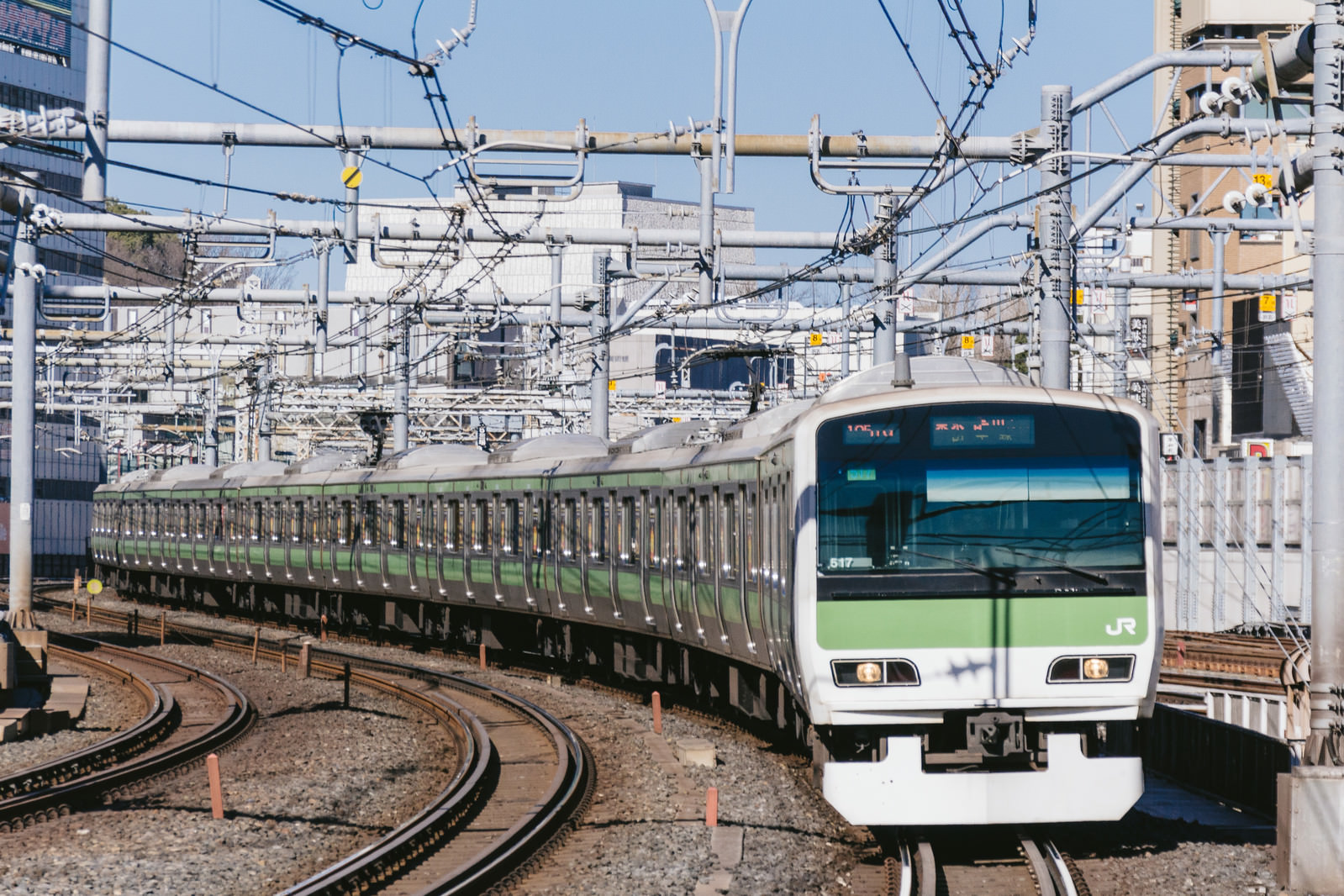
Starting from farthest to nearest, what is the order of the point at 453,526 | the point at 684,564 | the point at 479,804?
1. the point at 453,526
2. the point at 684,564
3. the point at 479,804

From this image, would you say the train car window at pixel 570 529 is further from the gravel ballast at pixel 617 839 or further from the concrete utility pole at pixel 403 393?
the concrete utility pole at pixel 403 393

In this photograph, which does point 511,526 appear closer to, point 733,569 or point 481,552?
point 481,552

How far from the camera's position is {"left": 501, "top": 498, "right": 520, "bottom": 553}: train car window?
2416cm

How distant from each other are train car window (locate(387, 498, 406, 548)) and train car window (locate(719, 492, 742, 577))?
510 inches

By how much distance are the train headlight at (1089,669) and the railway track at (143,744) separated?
7207 mm

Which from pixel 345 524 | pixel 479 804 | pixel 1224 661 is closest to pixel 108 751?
pixel 479 804

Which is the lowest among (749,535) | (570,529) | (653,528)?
(570,529)

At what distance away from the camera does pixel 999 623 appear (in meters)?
11.1

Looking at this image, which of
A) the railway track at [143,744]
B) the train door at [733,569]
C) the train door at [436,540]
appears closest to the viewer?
the railway track at [143,744]

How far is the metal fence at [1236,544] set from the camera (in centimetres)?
2988

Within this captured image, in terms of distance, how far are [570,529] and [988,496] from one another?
11.4m

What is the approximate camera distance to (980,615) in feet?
36.5

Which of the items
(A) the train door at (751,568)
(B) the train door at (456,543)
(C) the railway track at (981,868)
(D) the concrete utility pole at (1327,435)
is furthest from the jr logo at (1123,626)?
(B) the train door at (456,543)

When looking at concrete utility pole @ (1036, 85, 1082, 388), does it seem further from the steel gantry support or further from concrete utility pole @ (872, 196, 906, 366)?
concrete utility pole @ (872, 196, 906, 366)
